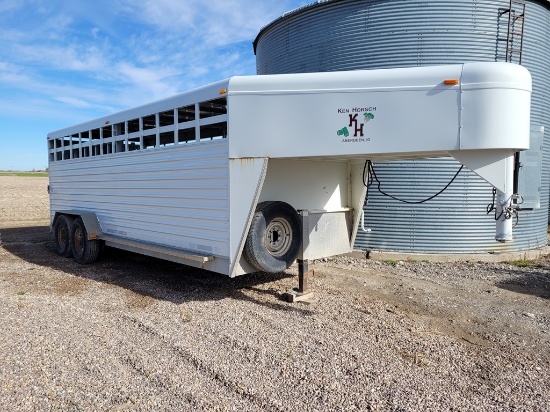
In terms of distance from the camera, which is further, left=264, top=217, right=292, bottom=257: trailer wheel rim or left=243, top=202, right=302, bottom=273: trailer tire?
left=264, top=217, right=292, bottom=257: trailer wheel rim

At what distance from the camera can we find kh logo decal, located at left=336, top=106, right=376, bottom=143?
4707 millimetres

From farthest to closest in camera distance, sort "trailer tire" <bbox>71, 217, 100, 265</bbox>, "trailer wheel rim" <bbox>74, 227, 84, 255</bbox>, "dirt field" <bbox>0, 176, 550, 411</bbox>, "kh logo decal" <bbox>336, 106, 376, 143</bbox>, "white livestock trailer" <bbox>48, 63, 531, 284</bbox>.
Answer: "trailer wheel rim" <bbox>74, 227, 84, 255</bbox>
"trailer tire" <bbox>71, 217, 100, 265</bbox>
"kh logo decal" <bbox>336, 106, 376, 143</bbox>
"white livestock trailer" <bbox>48, 63, 531, 284</bbox>
"dirt field" <bbox>0, 176, 550, 411</bbox>

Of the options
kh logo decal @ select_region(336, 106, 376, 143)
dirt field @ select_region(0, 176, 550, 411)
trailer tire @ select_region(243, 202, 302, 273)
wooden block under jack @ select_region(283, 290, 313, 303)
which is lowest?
dirt field @ select_region(0, 176, 550, 411)

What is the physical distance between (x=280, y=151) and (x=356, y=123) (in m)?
0.91

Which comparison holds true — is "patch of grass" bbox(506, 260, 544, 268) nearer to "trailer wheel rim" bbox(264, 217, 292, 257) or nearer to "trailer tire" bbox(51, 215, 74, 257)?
"trailer wheel rim" bbox(264, 217, 292, 257)

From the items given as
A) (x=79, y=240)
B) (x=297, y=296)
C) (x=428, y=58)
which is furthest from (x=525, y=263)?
(x=79, y=240)

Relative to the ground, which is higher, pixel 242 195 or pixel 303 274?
pixel 242 195

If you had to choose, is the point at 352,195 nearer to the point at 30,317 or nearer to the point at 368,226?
the point at 368,226

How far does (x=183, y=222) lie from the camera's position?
19.9ft

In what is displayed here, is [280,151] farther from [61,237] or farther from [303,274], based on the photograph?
[61,237]

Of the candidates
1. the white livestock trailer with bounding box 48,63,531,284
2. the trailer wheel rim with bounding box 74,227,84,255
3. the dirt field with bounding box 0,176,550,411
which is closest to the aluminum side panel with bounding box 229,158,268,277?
the white livestock trailer with bounding box 48,63,531,284

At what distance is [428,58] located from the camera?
351 inches

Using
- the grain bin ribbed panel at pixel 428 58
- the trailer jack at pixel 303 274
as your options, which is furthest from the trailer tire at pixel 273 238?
the grain bin ribbed panel at pixel 428 58

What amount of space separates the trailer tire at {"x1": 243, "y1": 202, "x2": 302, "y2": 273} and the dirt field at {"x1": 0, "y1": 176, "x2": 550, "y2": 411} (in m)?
0.62
